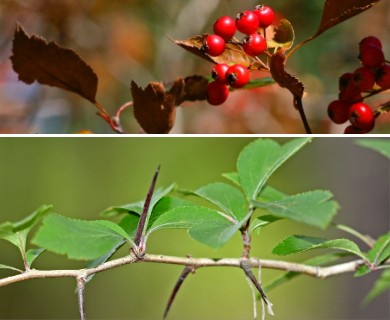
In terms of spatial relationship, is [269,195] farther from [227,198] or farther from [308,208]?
[308,208]

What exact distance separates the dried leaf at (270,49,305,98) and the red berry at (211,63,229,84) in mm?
85

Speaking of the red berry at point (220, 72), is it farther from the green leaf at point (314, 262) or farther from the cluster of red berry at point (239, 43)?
the green leaf at point (314, 262)

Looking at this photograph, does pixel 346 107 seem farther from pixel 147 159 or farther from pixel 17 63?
pixel 147 159

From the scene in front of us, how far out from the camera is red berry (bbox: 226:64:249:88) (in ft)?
1.96

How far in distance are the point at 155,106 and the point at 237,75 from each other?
0.08 meters

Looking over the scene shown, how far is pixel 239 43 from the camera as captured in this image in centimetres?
61

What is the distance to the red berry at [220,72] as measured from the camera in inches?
24.2

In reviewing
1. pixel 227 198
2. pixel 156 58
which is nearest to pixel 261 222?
pixel 227 198

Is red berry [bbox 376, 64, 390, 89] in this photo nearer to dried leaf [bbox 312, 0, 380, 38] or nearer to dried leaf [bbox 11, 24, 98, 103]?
dried leaf [bbox 312, 0, 380, 38]

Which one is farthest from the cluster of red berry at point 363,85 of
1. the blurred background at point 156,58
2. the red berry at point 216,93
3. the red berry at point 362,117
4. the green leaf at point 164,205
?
the blurred background at point 156,58

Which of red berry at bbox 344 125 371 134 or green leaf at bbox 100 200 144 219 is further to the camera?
red berry at bbox 344 125 371 134

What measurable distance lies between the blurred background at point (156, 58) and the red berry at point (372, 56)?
169 centimetres

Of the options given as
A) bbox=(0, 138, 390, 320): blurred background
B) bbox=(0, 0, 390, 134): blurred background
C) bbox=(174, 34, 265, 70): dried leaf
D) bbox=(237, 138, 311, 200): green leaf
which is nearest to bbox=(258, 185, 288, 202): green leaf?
bbox=(237, 138, 311, 200): green leaf

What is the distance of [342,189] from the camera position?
8.04 feet
